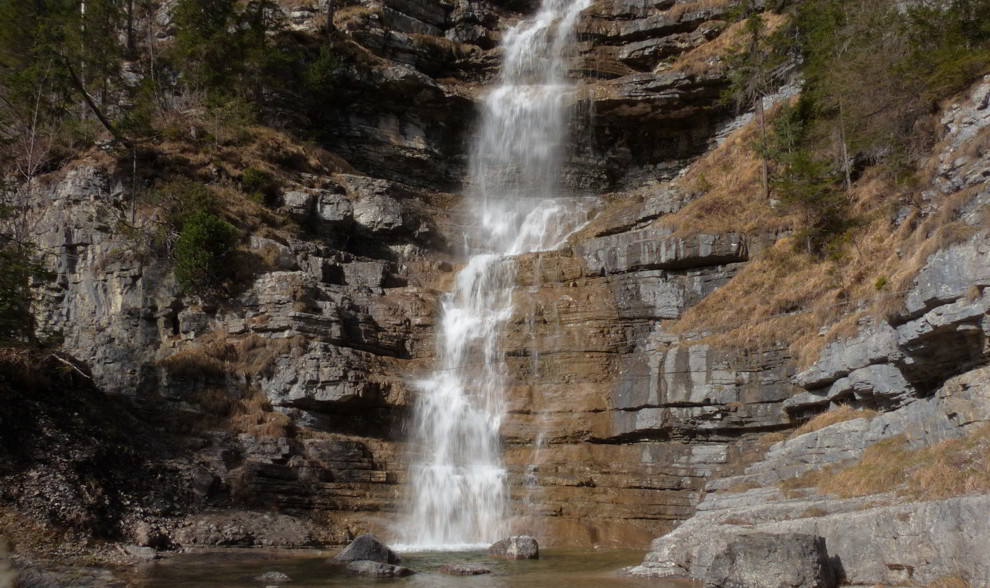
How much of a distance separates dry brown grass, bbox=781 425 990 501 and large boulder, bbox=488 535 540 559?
240 inches

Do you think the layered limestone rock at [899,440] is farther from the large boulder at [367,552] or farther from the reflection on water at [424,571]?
the large boulder at [367,552]

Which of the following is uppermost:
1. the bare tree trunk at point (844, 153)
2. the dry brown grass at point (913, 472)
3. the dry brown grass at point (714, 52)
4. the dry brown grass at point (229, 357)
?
the dry brown grass at point (714, 52)

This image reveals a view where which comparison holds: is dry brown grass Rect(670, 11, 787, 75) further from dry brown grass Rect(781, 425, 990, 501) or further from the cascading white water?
dry brown grass Rect(781, 425, 990, 501)

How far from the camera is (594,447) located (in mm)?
22422

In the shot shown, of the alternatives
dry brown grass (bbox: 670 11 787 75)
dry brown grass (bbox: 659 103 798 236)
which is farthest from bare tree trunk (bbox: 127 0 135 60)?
dry brown grass (bbox: 659 103 798 236)

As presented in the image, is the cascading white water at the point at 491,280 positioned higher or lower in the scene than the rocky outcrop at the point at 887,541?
higher

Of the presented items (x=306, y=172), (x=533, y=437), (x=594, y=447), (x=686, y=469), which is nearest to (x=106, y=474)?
(x=533, y=437)

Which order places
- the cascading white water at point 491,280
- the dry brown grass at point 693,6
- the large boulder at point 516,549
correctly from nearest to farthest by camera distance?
1. the large boulder at point 516,549
2. the cascading white water at point 491,280
3. the dry brown grass at point 693,6

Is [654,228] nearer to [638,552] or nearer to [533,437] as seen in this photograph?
[533,437]

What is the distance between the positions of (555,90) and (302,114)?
45.1ft

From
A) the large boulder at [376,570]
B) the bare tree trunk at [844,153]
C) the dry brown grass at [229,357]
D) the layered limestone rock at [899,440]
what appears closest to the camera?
the layered limestone rock at [899,440]

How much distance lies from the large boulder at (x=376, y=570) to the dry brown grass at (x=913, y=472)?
8.62 meters

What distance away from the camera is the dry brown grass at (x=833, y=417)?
657 inches

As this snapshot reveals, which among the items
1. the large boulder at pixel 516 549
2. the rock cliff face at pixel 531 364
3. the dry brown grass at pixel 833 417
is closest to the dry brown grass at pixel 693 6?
the rock cliff face at pixel 531 364
